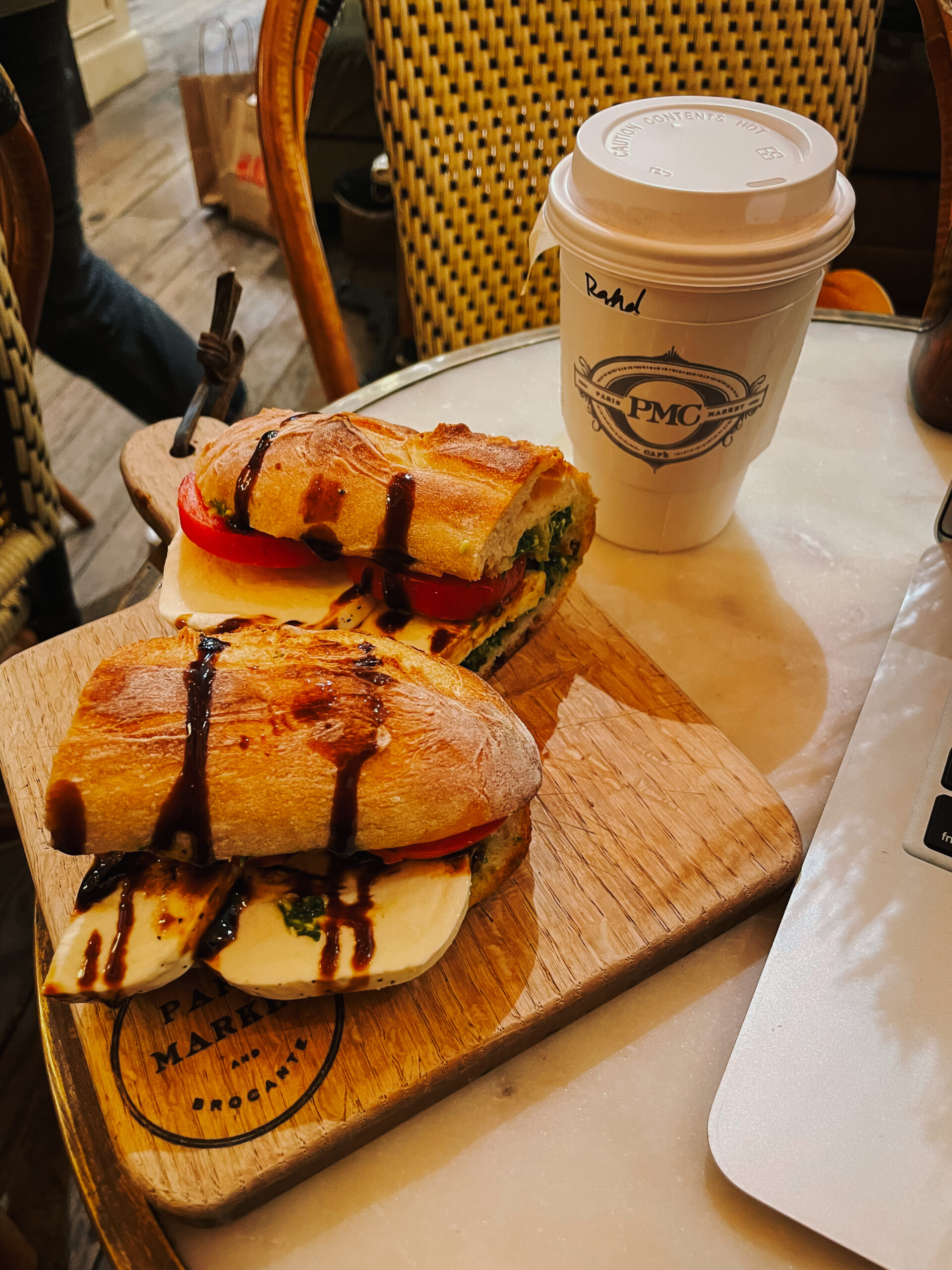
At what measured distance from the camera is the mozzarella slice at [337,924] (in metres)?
0.72

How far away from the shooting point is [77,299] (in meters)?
2.25

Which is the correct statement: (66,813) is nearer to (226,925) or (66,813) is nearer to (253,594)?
(226,925)

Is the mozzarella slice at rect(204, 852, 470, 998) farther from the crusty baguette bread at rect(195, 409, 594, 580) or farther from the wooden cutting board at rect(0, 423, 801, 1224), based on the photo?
the crusty baguette bread at rect(195, 409, 594, 580)

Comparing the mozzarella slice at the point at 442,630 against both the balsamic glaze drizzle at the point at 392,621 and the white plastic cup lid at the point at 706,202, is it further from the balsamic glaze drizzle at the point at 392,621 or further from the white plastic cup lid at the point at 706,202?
the white plastic cup lid at the point at 706,202

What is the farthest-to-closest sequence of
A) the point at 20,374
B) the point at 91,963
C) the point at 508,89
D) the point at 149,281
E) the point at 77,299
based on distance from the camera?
1. the point at 149,281
2. the point at 77,299
3. the point at 508,89
4. the point at 20,374
5. the point at 91,963

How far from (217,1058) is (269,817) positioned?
211 millimetres

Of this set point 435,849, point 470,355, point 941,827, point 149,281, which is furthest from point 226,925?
point 149,281

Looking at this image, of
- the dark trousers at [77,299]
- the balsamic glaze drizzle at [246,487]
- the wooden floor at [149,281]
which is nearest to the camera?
the balsamic glaze drizzle at [246,487]

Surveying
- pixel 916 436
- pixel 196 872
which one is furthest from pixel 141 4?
pixel 196 872

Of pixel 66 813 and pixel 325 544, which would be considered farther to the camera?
pixel 325 544

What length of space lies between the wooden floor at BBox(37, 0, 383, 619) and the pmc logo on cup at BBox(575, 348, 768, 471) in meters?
1.95

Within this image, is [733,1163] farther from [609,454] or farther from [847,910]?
[609,454]

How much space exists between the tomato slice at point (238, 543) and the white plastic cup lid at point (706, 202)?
1.49ft

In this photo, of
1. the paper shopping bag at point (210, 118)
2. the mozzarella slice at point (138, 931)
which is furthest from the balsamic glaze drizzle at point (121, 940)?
the paper shopping bag at point (210, 118)
